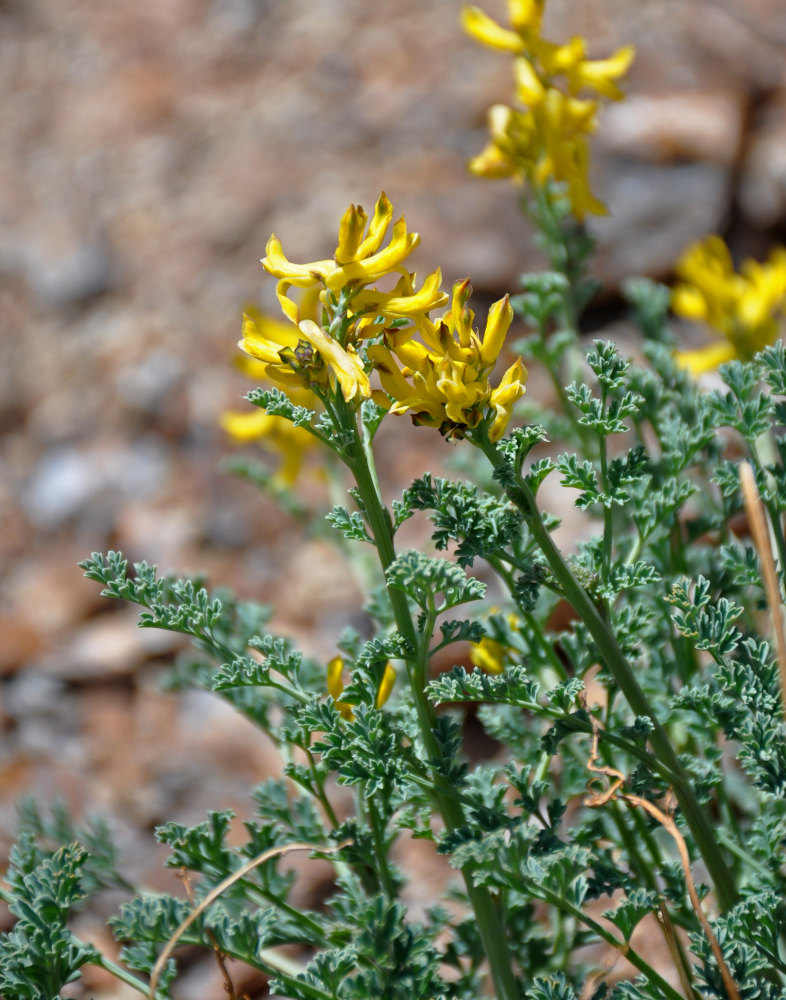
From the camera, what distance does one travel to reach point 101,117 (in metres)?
3.32

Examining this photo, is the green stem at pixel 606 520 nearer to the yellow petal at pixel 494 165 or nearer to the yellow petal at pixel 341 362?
the yellow petal at pixel 341 362

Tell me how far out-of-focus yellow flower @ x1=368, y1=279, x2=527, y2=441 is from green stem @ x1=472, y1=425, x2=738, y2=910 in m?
0.03

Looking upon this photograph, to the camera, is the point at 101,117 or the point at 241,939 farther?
the point at 101,117

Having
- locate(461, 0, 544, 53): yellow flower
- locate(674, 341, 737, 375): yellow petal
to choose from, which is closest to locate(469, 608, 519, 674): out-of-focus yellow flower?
locate(674, 341, 737, 375): yellow petal

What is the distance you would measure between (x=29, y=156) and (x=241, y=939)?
302 cm

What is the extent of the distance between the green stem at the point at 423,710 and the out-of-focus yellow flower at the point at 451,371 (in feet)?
0.22

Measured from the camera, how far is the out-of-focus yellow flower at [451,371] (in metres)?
0.97

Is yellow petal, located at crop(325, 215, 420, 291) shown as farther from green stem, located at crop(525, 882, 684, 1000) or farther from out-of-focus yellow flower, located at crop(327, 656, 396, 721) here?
green stem, located at crop(525, 882, 684, 1000)

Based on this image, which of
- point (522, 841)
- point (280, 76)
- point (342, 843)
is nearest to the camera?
point (522, 841)

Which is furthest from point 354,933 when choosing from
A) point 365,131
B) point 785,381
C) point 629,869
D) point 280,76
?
point 280,76

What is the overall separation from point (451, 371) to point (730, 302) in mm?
1264

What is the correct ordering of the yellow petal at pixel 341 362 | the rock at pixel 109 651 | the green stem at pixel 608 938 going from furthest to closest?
the rock at pixel 109 651 < the green stem at pixel 608 938 < the yellow petal at pixel 341 362

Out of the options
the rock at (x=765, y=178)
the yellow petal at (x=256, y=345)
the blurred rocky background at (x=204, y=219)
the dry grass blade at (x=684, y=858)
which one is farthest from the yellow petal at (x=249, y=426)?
the rock at (x=765, y=178)

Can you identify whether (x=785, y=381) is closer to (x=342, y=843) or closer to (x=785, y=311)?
(x=342, y=843)
